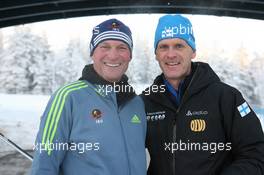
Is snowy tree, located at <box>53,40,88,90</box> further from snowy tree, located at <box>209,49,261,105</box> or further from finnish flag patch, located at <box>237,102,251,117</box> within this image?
finnish flag patch, located at <box>237,102,251,117</box>

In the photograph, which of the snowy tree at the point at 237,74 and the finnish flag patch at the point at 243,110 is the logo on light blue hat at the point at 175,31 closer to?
the finnish flag patch at the point at 243,110

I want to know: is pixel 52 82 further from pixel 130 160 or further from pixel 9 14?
pixel 130 160

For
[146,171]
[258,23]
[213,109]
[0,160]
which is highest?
[258,23]

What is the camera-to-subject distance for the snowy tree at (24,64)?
471 centimetres

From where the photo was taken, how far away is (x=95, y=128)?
4.38ft

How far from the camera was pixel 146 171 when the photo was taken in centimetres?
146

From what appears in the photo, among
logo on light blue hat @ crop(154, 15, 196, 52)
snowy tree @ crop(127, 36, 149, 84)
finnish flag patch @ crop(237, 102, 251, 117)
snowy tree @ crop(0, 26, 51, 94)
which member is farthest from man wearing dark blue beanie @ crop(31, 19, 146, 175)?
snowy tree @ crop(0, 26, 51, 94)

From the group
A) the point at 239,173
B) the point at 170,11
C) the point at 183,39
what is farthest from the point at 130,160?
the point at 170,11

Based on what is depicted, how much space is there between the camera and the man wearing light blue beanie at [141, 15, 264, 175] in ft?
4.44

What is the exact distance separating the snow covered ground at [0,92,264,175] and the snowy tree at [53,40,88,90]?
347 mm

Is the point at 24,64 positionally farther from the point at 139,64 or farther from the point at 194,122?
the point at 194,122

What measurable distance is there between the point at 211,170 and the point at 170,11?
3.11 meters

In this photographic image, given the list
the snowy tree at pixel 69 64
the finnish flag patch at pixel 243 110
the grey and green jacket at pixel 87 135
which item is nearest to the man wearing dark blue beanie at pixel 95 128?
the grey and green jacket at pixel 87 135

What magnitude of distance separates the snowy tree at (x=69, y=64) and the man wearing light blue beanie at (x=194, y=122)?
3.08m
